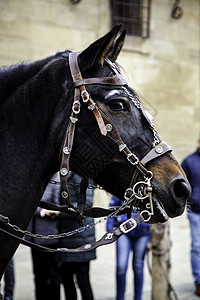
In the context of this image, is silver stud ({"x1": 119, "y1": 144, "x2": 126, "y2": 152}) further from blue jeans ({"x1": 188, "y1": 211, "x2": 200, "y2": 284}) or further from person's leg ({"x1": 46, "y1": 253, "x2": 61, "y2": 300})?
blue jeans ({"x1": 188, "y1": 211, "x2": 200, "y2": 284})

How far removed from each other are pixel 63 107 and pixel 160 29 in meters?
7.31

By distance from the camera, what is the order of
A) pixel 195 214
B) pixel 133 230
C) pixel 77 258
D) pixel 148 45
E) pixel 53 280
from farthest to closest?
pixel 148 45 → pixel 195 214 → pixel 133 230 → pixel 53 280 → pixel 77 258

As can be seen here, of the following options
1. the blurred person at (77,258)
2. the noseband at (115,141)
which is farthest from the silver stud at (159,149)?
the blurred person at (77,258)

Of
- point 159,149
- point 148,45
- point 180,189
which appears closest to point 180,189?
point 180,189

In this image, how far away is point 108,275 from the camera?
6633 millimetres

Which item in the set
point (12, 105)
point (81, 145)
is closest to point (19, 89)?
point (12, 105)

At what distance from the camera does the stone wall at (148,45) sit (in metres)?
7.68

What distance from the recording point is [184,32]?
9391mm

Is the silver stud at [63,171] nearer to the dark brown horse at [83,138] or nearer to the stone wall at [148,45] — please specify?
the dark brown horse at [83,138]

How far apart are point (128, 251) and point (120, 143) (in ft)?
10.2

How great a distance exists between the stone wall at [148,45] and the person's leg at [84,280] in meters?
3.72

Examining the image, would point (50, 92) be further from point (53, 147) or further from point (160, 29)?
point (160, 29)

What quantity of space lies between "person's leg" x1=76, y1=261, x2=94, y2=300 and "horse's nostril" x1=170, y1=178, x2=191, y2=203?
2648 mm

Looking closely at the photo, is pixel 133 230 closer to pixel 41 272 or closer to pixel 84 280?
pixel 84 280
